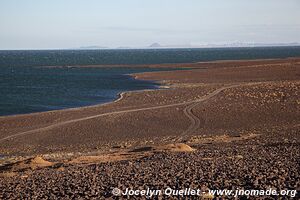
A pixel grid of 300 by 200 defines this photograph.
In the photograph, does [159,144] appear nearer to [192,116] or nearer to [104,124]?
[104,124]

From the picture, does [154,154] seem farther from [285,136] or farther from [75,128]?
[75,128]

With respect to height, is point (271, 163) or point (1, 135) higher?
point (271, 163)

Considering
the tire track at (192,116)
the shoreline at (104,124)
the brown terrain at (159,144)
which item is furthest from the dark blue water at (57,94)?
the tire track at (192,116)

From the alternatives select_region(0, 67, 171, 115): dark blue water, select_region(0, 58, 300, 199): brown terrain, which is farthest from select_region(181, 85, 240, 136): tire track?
select_region(0, 67, 171, 115): dark blue water

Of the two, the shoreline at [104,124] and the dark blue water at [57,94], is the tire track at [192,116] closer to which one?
the shoreline at [104,124]

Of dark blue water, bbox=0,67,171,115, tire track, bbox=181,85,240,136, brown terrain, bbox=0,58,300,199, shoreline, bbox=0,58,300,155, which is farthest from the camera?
dark blue water, bbox=0,67,171,115

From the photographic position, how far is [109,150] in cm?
2595

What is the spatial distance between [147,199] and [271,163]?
605 cm

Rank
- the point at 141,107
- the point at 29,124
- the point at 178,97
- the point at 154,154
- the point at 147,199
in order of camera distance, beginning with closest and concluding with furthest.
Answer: the point at 147,199
the point at 154,154
the point at 29,124
the point at 141,107
the point at 178,97

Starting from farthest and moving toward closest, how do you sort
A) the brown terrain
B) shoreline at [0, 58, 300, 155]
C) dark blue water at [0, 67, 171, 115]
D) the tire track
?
1. dark blue water at [0, 67, 171, 115]
2. the tire track
3. shoreline at [0, 58, 300, 155]
4. the brown terrain

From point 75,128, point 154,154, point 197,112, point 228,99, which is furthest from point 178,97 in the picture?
point 154,154

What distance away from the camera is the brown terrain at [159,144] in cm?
1534

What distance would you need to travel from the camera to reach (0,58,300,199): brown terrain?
15.3 m

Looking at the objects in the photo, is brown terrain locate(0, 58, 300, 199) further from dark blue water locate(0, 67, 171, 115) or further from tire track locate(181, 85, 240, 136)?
dark blue water locate(0, 67, 171, 115)
